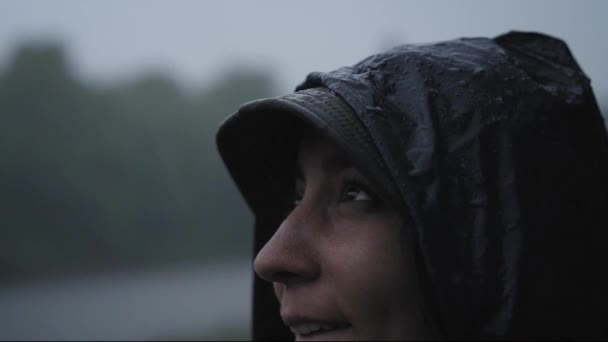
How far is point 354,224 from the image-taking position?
1270mm

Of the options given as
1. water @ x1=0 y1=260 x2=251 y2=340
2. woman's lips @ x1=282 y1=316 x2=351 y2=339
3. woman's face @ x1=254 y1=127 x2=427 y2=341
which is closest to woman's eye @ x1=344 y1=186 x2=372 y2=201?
woman's face @ x1=254 y1=127 x2=427 y2=341

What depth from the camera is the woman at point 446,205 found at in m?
1.12

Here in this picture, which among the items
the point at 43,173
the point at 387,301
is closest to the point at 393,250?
the point at 387,301

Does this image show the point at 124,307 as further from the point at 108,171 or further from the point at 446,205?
the point at 446,205

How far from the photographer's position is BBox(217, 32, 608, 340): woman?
1118 millimetres

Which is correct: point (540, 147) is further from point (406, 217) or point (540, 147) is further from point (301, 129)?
point (301, 129)

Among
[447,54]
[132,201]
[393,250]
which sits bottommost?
[132,201]

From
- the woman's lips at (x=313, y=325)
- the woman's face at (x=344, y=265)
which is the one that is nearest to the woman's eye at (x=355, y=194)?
the woman's face at (x=344, y=265)

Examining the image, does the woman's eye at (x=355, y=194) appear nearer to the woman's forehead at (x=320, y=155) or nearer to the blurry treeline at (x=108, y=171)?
the woman's forehead at (x=320, y=155)

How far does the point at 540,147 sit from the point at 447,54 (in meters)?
0.31

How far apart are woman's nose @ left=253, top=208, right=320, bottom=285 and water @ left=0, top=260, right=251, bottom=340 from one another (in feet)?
4.58

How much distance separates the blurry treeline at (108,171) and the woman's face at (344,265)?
57.0 inches

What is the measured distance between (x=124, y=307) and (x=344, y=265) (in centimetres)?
171

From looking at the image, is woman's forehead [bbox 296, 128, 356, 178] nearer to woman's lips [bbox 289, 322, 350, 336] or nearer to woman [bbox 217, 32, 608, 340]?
woman [bbox 217, 32, 608, 340]
